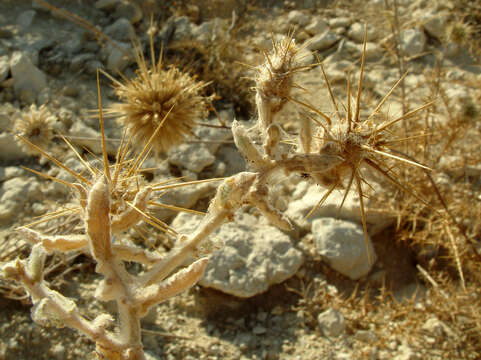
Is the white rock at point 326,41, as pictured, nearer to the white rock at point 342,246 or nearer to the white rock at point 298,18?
the white rock at point 298,18

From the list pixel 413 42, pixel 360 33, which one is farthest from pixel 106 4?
pixel 413 42

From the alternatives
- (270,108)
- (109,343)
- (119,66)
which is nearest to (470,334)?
(270,108)

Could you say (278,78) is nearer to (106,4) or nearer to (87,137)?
(87,137)

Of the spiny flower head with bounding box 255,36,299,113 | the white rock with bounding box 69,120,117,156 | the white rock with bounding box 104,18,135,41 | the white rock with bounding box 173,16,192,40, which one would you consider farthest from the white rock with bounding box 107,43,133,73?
the spiny flower head with bounding box 255,36,299,113

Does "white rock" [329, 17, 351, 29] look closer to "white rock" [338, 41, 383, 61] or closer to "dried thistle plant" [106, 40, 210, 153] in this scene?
"white rock" [338, 41, 383, 61]

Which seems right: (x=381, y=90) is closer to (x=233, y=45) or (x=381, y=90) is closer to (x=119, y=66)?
(x=233, y=45)
